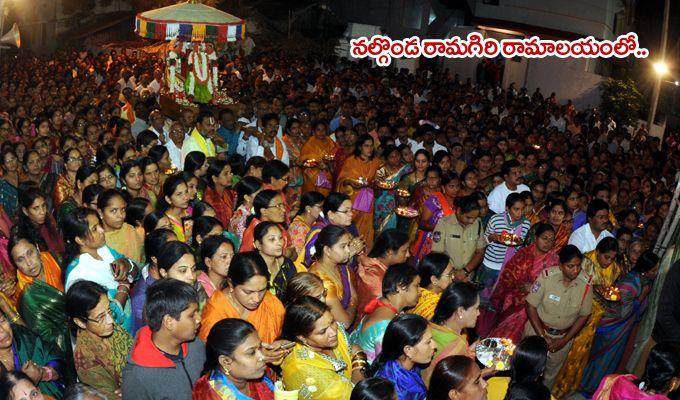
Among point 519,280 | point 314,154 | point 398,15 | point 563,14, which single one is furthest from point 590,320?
point 398,15

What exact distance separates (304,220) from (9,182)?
2.97 metres

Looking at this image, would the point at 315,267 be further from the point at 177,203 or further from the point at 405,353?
the point at 177,203

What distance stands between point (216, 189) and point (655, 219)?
13.8 feet

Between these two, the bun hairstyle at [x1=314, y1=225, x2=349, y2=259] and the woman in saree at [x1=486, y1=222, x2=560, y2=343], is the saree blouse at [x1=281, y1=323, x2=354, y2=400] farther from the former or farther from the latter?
the woman in saree at [x1=486, y1=222, x2=560, y2=343]

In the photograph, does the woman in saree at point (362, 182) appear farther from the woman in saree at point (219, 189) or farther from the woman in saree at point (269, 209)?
the woman in saree at point (269, 209)

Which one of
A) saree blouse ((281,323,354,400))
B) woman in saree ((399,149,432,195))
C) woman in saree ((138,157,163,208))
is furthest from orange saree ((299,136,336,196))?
saree blouse ((281,323,354,400))

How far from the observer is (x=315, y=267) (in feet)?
15.9

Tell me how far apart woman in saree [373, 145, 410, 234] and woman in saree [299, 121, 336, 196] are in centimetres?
72

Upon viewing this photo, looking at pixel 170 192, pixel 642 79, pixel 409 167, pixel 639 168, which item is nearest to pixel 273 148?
pixel 409 167

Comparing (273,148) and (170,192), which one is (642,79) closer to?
(273,148)

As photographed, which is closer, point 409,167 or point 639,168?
point 409,167

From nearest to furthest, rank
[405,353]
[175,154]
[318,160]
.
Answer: [405,353] → [175,154] → [318,160]

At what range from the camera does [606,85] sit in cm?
1800

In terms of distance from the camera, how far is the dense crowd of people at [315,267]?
11.8 ft
